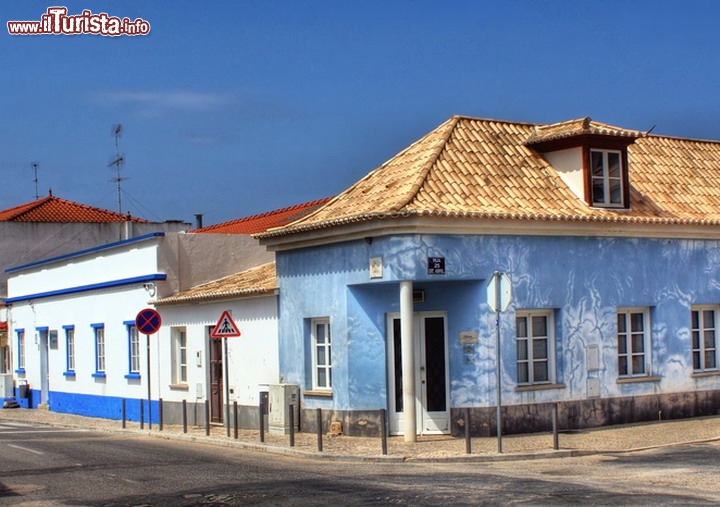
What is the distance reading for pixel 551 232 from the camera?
67.6ft

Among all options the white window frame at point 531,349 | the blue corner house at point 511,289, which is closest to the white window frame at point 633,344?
the blue corner house at point 511,289

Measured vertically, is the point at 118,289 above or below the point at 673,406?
above

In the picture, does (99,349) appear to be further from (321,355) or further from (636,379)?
(636,379)

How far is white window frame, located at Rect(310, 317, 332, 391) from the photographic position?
2156 centimetres

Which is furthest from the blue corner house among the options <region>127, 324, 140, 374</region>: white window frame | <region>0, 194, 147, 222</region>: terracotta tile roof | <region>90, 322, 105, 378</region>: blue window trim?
<region>0, 194, 147, 222</region>: terracotta tile roof

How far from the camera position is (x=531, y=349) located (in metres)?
20.7

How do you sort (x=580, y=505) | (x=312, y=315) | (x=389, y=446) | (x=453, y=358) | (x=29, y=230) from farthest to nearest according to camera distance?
1. (x=29, y=230)
2. (x=312, y=315)
3. (x=453, y=358)
4. (x=389, y=446)
5. (x=580, y=505)

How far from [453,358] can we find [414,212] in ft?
9.80

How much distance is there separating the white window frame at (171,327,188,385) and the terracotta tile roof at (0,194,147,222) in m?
17.9

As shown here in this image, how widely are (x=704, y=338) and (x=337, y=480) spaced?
37.8ft

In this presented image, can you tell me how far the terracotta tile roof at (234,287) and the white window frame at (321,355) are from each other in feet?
4.61

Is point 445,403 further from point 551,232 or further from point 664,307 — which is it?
point 664,307

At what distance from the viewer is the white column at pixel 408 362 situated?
1916 centimetres

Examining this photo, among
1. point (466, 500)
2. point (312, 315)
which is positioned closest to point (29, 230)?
point (312, 315)
